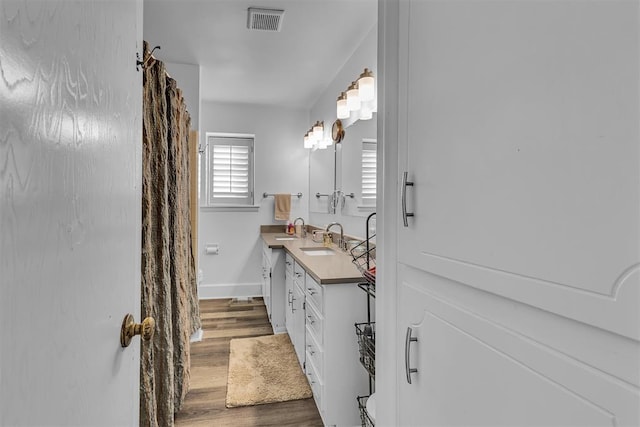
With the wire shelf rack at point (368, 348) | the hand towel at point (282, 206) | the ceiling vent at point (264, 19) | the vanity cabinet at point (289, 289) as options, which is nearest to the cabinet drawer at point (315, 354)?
the wire shelf rack at point (368, 348)

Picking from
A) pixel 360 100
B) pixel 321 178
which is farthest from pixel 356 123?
pixel 321 178

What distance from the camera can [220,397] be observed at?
7.23 feet

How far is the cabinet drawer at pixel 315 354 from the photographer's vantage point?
1845 mm

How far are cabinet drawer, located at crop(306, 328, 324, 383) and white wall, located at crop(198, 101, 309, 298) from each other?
2518mm

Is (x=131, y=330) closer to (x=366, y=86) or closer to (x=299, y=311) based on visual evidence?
(x=299, y=311)

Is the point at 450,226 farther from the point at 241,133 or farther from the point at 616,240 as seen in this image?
the point at 241,133

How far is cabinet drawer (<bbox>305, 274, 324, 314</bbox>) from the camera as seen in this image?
187 centimetres

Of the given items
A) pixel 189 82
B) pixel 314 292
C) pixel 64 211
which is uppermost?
pixel 189 82

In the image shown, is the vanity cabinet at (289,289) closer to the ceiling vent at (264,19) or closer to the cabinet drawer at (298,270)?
the cabinet drawer at (298,270)

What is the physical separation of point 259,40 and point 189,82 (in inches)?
36.2

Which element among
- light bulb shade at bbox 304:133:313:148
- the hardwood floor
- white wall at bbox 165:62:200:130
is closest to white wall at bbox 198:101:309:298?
light bulb shade at bbox 304:133:313:148

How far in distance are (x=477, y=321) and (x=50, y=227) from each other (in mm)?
749

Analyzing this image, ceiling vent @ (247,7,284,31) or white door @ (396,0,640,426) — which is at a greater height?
ceiling vent @ (247,7,284,31)

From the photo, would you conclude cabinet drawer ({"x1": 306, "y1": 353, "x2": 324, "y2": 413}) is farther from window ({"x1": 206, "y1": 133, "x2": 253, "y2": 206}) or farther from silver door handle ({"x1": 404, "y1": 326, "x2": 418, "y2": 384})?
window ({"x1": 206, "y1": 133, "x2": 253, "y2": 206})
